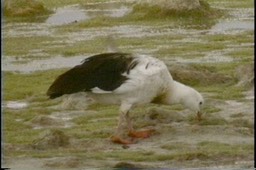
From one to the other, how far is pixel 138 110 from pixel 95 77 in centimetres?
202

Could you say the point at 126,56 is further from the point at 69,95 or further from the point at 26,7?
the point at 26,7

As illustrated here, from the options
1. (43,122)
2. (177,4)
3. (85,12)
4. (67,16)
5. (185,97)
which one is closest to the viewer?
(185,97)

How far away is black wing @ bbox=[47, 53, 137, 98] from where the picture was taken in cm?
1129

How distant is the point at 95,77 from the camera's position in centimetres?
1131

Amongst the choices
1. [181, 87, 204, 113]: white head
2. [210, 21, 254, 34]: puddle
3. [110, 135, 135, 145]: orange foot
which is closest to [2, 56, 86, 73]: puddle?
[210, 21, 254, 34]: puddle

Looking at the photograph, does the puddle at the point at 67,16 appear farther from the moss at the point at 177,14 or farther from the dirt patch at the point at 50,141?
the dirt patch at the point at 50,141

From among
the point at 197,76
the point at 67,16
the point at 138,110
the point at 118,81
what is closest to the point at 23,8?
the point at 67,16

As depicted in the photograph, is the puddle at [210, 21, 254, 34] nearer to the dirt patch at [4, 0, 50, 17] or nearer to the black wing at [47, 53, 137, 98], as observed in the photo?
the dirt patch at [4, 0, 50, 17]

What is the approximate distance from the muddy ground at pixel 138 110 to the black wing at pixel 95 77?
1.20 ft

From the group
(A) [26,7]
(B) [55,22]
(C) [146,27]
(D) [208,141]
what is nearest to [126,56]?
(D) [208,141]

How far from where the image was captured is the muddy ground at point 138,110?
10.2 m

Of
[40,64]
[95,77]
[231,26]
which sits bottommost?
[231,26]

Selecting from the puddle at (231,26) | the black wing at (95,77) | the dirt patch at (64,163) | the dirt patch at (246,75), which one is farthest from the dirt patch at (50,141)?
the puddle at (231,26)

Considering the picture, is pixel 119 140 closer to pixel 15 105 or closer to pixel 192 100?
pixel 192 100
